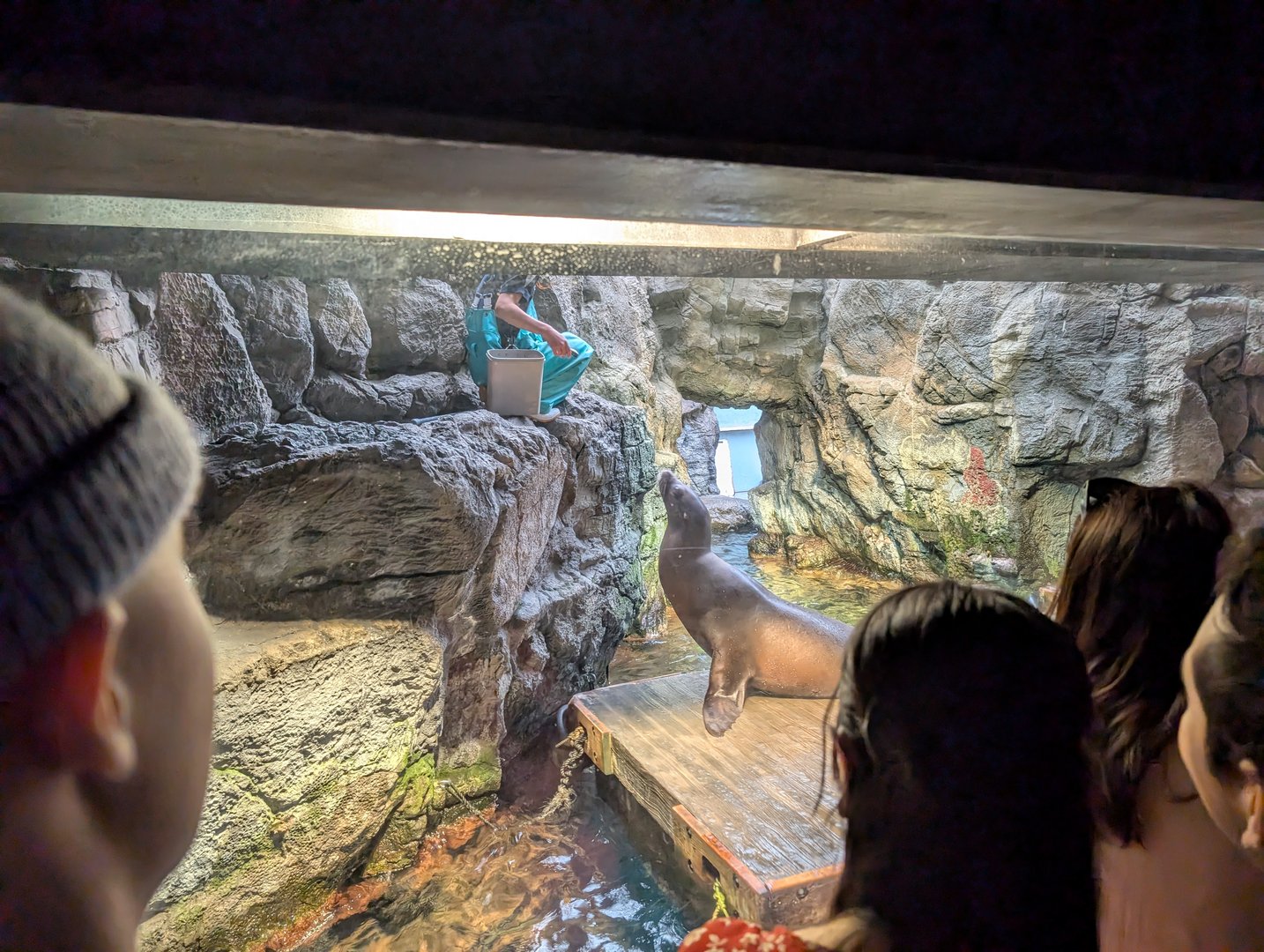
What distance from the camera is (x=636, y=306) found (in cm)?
750

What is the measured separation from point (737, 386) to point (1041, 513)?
3.78m

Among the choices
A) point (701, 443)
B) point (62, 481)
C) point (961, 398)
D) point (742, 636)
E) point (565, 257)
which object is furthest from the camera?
point (701, 443)

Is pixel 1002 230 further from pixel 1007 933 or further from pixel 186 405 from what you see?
pixel 186 405

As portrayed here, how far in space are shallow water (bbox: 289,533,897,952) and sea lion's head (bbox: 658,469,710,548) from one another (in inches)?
51.4

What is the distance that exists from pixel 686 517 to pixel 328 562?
205 cm

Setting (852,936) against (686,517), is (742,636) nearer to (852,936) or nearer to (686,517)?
(686,517)

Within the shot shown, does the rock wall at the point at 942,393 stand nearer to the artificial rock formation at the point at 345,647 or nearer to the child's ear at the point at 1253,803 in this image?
the artificial rock formation at the point at 345,647

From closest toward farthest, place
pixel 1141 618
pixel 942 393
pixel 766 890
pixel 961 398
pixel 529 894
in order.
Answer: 1. pixel 1141 618
2. pixel 766 890
3. pixel 529 894
4. pixel 961 398
5. pixel 942 393

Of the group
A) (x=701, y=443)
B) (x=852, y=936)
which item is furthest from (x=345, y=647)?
(x=701, y=443)

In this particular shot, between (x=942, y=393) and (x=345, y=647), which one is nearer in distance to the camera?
(x=345, y=647)

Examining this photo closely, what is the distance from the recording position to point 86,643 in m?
0.40

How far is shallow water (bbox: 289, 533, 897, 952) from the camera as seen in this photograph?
2.54m

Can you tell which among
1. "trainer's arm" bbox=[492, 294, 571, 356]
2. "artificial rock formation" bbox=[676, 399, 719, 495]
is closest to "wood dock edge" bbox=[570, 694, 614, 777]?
"trainer's arm" bbox=[492, 294, 571, 356]

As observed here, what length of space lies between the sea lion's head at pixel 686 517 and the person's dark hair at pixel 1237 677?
3.13m
